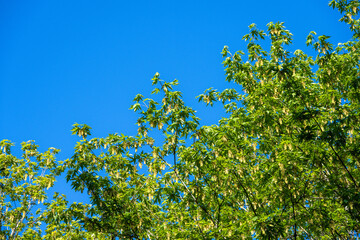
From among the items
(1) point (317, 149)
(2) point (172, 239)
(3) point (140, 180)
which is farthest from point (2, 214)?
(1) point (317, 149)

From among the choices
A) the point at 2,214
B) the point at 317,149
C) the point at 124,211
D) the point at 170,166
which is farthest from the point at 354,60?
A: the point at 2,214

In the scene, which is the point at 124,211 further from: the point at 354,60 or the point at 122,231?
the point at 354,60

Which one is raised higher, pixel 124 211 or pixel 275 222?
pixel 124 211

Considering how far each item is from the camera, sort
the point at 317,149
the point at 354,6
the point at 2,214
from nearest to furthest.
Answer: the point at 317,149, the point at 354,6, the point at 2,214

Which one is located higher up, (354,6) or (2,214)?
(354,6)

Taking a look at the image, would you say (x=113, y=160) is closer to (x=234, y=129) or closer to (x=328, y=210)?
(x=234, y=129)

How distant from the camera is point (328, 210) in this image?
9.99 meters

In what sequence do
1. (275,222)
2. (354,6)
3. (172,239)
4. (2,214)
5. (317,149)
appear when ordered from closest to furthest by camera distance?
(275,222)
(317,149)
(172,239)
(354,6)
(2,214)

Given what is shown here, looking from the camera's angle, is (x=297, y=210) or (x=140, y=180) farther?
(x=140, y=180)

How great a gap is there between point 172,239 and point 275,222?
3003mm

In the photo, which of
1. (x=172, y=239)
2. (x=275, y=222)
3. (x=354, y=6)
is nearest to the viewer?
(x=275, y=222)

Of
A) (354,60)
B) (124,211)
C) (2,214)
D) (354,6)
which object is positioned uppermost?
(354,6)

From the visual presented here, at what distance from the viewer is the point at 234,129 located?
10242 mm

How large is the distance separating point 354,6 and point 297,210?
829 centimetres
